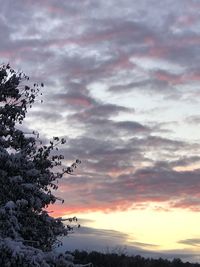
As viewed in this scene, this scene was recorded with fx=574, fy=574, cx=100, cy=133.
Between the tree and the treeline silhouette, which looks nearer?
the tree

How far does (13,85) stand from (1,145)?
14.2 feet

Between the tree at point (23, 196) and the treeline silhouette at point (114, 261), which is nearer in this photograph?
the tree at point (23, 196)

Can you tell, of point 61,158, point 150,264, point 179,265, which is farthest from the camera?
point 179,265

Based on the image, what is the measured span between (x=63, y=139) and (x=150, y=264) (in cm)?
10413

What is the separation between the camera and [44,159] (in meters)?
29.1

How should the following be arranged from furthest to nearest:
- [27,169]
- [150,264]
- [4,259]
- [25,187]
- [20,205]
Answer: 1. [150,264]
2. [27,169]
3. [25,187]
4. [20,205]
5. [4,259]

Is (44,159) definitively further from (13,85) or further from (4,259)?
(4,259)

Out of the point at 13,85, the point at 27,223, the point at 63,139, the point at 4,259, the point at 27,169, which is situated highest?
the point at 13,85

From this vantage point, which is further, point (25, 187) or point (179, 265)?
point (179, 265)

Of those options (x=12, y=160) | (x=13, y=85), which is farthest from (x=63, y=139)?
(x=12, y=160)

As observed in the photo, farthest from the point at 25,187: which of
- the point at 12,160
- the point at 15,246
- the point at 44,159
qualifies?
the point at 44,159

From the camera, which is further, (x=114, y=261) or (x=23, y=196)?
(x=114, y=261)

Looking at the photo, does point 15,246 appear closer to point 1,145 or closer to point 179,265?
point 1,145

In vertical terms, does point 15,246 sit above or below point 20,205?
below
